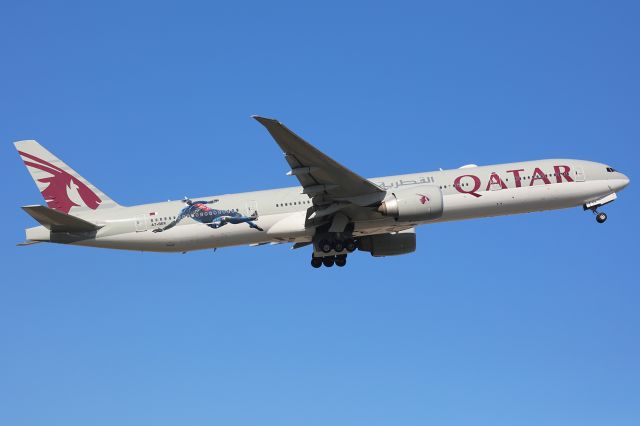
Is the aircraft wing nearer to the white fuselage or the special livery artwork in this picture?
the white fuselage

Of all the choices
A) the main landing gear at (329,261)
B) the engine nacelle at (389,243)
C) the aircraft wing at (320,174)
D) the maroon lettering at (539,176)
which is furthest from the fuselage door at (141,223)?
the maroon lettering at (539,176)

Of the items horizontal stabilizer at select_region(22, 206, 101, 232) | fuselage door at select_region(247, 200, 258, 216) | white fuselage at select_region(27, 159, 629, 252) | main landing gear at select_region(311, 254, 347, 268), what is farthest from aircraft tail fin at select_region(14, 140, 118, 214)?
main landing gear at select_region(311, 254, 347, 268)

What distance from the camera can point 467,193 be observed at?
155ft

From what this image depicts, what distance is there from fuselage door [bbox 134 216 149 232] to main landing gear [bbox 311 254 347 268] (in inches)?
398

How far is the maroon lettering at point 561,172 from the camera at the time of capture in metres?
49.0

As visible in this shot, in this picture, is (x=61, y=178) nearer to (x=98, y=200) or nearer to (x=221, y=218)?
(x=98, y=200)

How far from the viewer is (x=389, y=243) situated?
52000mm

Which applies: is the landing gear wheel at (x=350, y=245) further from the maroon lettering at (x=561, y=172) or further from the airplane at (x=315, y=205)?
the maroon lettering at (x=561, y=172)

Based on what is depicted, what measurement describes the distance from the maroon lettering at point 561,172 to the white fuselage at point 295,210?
2.2 inches

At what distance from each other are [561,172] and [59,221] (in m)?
27.2

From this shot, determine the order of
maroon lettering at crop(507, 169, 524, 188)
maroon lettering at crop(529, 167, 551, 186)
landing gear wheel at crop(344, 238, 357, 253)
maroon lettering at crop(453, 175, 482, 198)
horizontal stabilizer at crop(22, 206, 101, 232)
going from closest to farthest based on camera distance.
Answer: horizontal stabilizer at crop(22, 206, 101, 232), maroon lettering at crop(453, 175, 482, 198), maroon lettering at crop(507, 169, 524, 188), maroon lettering at crop(529, 167, 551, 186), landing gear wheel at crop(344, 238, 357, 253)

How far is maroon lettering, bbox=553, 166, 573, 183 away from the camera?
49.0 meters

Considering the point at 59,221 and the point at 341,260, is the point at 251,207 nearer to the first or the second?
the point at 341,260

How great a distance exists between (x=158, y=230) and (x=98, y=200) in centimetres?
462
